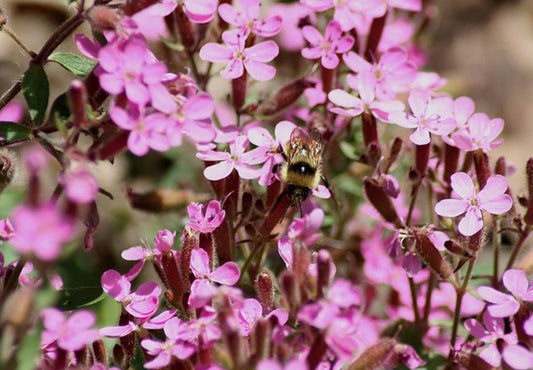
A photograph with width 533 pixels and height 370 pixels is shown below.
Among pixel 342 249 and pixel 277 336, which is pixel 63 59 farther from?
pixel 342 249

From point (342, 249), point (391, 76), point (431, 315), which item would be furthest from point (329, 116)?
point (431, 315)

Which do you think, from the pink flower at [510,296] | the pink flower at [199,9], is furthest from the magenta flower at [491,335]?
the pink flower at [199,9]

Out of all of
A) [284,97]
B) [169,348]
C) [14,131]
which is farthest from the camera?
[284,97]

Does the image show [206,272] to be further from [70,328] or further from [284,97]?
[284,97]

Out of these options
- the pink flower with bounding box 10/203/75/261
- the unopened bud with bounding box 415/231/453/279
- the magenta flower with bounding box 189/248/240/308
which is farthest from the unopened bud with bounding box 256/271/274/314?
the pink flower with bounding box 10/203/75/261

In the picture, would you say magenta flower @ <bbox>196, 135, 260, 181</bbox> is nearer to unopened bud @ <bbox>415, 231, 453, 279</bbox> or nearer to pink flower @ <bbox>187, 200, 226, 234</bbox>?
pink flower @ <bbox>187, 200, 226, 234</bbox>

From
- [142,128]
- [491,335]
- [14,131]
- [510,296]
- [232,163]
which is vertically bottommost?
[491,335]

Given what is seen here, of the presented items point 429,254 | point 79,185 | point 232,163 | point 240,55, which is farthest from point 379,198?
point 79,185

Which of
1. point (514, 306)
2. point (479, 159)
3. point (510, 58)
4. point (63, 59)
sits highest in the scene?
point (63, 59)
